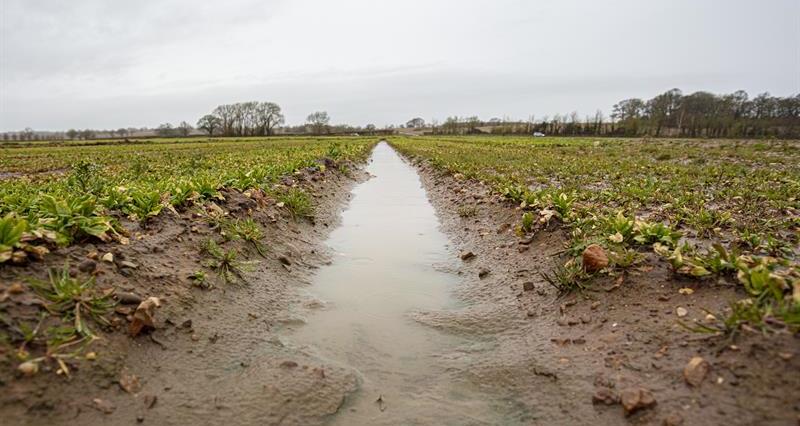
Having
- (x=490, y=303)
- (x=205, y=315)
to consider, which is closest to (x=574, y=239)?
(x=490, y=303)

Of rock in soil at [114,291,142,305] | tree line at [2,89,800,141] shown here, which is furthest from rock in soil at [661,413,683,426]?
tree line at [2,89,800,141]

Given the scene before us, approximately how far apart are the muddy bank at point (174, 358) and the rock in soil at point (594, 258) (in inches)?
94.1

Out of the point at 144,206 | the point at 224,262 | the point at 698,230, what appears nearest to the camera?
the point at 224,262

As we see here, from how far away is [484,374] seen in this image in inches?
121

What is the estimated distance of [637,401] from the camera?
2.31m

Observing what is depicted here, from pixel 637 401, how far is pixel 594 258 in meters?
1.70

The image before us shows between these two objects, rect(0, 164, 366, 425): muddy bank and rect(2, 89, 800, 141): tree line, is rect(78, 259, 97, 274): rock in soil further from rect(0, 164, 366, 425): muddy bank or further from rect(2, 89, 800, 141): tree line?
rect(2, 89, 800, 141): tree line

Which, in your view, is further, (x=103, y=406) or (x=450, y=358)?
(x=450, y=358)

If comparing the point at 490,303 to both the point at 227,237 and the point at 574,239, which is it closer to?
the point at 574,239

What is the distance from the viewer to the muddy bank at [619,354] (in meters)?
2.18

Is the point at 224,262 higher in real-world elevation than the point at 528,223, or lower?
lower

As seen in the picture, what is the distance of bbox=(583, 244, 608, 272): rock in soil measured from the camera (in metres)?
3.79

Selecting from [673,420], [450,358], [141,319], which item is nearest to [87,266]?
[141,319]

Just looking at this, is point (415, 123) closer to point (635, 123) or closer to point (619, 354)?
point (635, 123)
